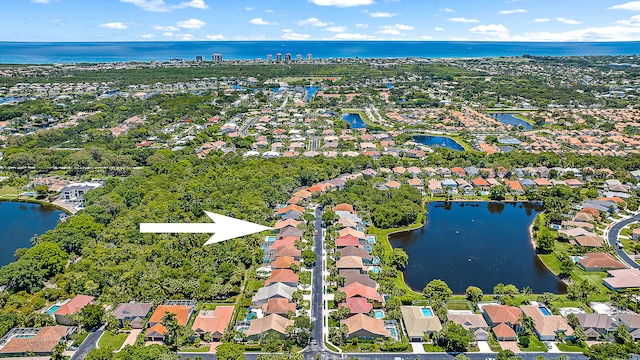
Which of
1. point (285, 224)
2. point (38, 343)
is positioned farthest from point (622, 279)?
point (38, 343)

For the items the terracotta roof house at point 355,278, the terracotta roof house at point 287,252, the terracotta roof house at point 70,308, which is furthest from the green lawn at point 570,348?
the terracotta roof house at point 70,308

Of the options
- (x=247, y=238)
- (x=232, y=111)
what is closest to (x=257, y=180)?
(x=247, y=238)

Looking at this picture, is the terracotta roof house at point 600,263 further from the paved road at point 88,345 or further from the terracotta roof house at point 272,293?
the paved road at point 88,345

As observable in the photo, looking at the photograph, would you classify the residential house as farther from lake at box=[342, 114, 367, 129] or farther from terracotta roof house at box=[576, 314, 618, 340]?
lake at box=[342, 114, 367, 129]

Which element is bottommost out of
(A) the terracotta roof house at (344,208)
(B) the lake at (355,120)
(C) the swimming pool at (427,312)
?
(C) the swimming pool at (427,312)

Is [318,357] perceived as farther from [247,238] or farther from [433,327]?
[247,238]

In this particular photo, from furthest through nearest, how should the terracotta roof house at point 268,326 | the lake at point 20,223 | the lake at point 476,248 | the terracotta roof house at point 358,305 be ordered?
the lake at point 20,223 < the lake at point 476,248 < the terracotta roof house at point 358,305 < the terracotta roof house at point 268,326
